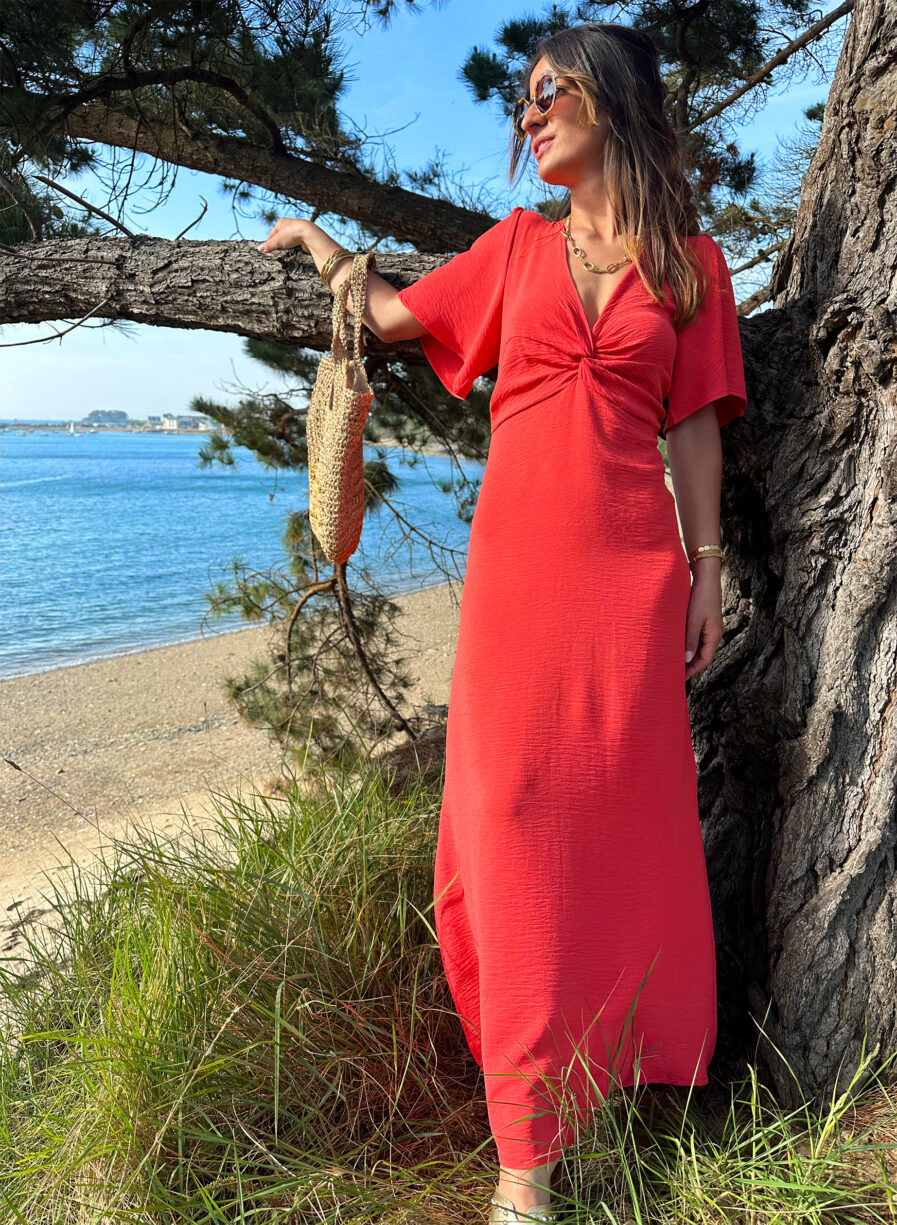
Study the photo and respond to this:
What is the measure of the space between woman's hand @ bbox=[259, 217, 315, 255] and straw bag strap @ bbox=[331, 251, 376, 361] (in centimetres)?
21

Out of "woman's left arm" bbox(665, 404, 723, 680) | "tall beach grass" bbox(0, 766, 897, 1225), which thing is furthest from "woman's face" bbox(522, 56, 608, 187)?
"tall beach grass" bbox(0, 766, 897, 1225)

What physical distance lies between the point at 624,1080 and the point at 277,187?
371cm

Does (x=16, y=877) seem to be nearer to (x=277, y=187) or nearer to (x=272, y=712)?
(x=272, y=712)

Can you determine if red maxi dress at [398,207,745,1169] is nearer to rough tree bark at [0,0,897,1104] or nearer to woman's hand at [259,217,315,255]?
rough tree bark at [0,0,897,1104]

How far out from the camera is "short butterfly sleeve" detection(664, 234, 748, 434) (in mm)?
1871

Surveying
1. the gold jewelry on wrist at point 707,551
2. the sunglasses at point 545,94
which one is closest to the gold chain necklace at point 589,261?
the sunglasses at point 545,94

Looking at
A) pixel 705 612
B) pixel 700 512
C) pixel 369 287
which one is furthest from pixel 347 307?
pixel 705 612

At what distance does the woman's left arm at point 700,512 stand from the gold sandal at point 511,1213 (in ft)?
3.42

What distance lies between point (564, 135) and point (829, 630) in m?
1.19

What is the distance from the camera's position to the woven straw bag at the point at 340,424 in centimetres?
205

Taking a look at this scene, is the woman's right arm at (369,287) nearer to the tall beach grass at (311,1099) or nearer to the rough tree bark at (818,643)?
the rough tree bark at (818,643)

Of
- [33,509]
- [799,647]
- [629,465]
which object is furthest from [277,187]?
[33,509]

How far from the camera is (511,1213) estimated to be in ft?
5.33

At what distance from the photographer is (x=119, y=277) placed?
2.73 m
